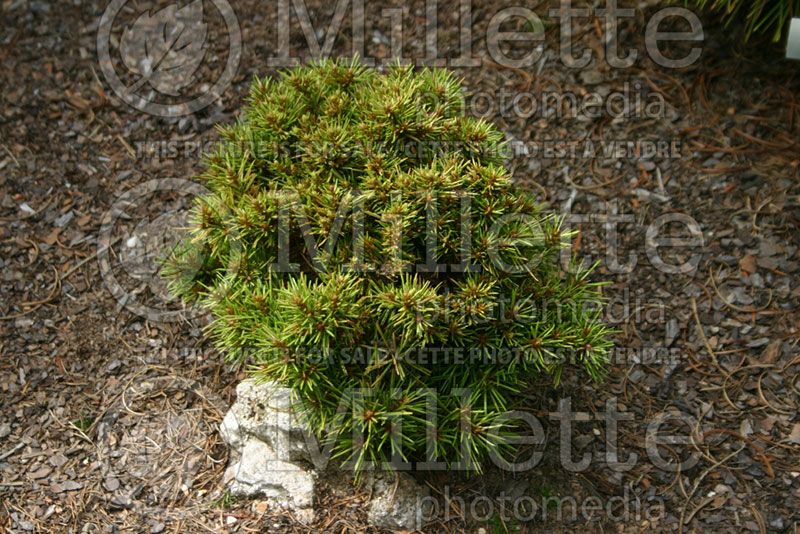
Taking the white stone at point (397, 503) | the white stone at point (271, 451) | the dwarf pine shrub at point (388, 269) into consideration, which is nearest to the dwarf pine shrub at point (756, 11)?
the dwarf pine shrub at point (388, 269)

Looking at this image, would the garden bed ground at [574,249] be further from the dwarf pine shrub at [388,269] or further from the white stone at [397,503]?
the dwarf pine shrub at [388,269]

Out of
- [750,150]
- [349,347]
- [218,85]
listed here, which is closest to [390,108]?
[349,347]

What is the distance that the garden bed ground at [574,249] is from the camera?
2.51 m

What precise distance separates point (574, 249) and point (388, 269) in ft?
4.15

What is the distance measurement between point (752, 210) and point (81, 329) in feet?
9.70

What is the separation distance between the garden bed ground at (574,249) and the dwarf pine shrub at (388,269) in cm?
52

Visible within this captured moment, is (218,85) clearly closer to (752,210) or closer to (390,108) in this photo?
(390,108)

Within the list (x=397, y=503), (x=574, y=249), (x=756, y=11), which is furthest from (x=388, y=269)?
(x=756, y=11)

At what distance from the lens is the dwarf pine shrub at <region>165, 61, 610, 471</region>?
6.64 ft

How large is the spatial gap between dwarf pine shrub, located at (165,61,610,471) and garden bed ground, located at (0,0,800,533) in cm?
52

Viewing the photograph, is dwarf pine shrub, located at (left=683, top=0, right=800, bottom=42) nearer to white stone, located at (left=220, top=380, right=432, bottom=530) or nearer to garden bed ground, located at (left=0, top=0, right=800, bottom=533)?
garden bed ground, located at (left=0, top=0, right=800, bottom=533)

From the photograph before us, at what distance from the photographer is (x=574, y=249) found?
302 cm

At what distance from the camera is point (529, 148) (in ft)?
10.7

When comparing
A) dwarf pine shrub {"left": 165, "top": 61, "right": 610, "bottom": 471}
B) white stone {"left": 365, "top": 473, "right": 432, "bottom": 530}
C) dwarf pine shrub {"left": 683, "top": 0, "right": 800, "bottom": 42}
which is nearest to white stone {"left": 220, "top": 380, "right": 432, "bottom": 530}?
white stone {"left": 365, "top": 473, "right": 432, "bottom": 530}
